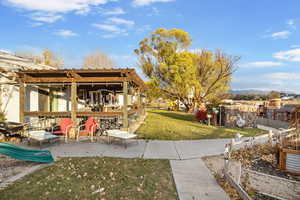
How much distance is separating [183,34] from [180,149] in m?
19.5

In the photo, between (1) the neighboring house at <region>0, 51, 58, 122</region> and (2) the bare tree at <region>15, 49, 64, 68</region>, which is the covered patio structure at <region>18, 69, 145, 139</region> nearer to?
(1) the neighboring house at <region>0, 51, 58, 122</region>

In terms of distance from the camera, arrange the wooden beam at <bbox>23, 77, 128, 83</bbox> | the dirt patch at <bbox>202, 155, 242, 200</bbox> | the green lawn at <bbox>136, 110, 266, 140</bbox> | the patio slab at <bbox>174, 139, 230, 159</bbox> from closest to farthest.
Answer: the dirt patch at <bbox>202, 155, 242, 200</bbox> → the patio slab at <bbox>174, 139, 230, 159</bbox> → the wooden beam at <bbox>23, 77, 128, 83</bbox> → the green lawn at <bbox>136, 110, 266, 140</bbox>

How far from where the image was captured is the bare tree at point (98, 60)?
3285 cm

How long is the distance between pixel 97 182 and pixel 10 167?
2.73 meters

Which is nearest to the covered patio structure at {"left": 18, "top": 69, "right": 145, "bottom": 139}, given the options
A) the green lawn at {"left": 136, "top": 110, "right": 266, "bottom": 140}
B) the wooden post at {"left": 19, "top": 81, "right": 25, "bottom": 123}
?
the wooden post at {"left": 19, "top": 81, "right": 25, "bottom": 123}

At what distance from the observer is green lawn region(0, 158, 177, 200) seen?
10.3 feet

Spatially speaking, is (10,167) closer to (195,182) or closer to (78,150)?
(78,150)

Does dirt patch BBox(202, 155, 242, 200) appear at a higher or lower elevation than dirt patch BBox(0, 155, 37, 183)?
lower

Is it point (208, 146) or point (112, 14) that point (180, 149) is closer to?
point (208, 146)

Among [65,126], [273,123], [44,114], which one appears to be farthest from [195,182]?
[273,123]

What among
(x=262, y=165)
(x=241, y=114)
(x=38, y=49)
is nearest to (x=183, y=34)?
(x=241, y=114)

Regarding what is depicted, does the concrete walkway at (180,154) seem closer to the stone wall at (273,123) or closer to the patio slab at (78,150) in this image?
the patio slab at (78,150)

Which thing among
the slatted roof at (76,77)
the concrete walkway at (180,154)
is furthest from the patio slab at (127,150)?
the slatted roof at (76,77)

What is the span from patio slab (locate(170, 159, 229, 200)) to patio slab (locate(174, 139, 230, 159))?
73 centimetres
